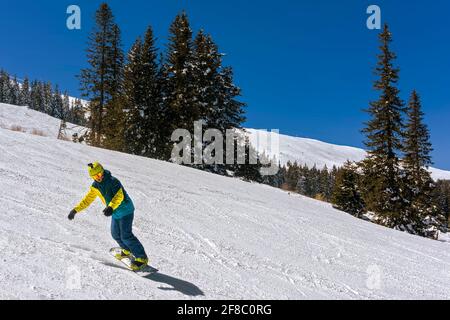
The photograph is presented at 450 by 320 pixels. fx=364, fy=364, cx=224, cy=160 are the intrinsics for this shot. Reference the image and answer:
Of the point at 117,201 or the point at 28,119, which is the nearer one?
the point at 117,201

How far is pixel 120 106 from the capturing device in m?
30.9

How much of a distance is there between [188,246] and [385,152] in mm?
22806

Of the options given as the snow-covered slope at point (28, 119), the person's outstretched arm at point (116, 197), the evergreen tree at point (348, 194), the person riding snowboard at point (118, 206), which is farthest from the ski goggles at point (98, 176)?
the snow-covered slope at point (28, 119)

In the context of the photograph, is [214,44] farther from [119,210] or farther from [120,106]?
[119,210]

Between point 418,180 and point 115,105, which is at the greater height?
point 115,105

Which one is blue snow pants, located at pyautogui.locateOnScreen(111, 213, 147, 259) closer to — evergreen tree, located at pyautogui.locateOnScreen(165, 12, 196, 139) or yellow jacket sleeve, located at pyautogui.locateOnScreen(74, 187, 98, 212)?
yellow jacket sleeve, located at pyautogui.locateOnScreen(74, 187, 98, 212)

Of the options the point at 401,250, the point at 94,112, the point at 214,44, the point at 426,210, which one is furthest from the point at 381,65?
the point at 94,112

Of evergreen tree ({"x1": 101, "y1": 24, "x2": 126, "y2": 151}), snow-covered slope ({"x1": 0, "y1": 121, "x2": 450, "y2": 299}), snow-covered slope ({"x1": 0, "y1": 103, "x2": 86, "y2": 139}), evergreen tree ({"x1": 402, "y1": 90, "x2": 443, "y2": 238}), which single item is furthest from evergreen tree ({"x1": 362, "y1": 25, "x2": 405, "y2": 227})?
snow-covered slope ({"x1": 0, "y1": 103, "x2": 86, "y2": 139})

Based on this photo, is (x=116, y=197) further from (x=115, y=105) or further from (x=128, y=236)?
(x=115, y=105)

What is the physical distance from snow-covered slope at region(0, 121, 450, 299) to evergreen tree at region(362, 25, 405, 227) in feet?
→ 37.7

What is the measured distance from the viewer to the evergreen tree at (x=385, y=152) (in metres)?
26.2

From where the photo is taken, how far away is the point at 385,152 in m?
27.2

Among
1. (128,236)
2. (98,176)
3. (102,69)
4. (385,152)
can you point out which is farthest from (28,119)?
(128,236)
